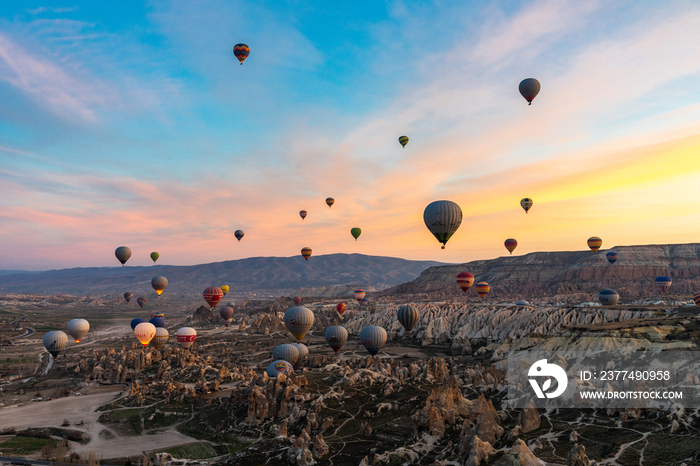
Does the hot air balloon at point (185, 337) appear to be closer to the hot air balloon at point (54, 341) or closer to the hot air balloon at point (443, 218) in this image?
the hot air balloon at point (54, 341)

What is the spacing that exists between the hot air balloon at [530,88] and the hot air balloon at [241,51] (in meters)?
56.5

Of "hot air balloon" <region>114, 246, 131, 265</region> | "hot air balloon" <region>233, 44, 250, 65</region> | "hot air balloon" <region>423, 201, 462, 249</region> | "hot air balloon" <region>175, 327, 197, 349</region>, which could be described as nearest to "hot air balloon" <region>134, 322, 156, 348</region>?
"hot air balloon" <region>175, 327, 197, 349</region>

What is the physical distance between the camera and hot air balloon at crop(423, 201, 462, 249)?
74562 millimetres

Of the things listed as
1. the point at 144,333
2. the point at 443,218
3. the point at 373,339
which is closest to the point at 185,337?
the point at 144,333

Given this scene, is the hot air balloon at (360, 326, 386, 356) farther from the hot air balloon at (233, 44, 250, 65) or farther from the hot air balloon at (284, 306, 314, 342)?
the hot air balloon at (233, 44, 250, 65)

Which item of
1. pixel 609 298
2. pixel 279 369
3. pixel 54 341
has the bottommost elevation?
pixel 279 369

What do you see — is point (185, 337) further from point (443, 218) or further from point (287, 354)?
point (443, 218)

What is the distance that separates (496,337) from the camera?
121000 mm

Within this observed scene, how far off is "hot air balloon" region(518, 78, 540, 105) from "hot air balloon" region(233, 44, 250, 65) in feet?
185

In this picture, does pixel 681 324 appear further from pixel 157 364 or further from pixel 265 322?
pixel 265 322

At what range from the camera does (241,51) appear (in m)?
91.2

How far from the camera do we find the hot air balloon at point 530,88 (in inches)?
3351

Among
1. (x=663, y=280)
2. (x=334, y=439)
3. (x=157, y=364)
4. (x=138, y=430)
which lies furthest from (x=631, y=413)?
(x=663, y=280)

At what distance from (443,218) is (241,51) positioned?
54827 mm
